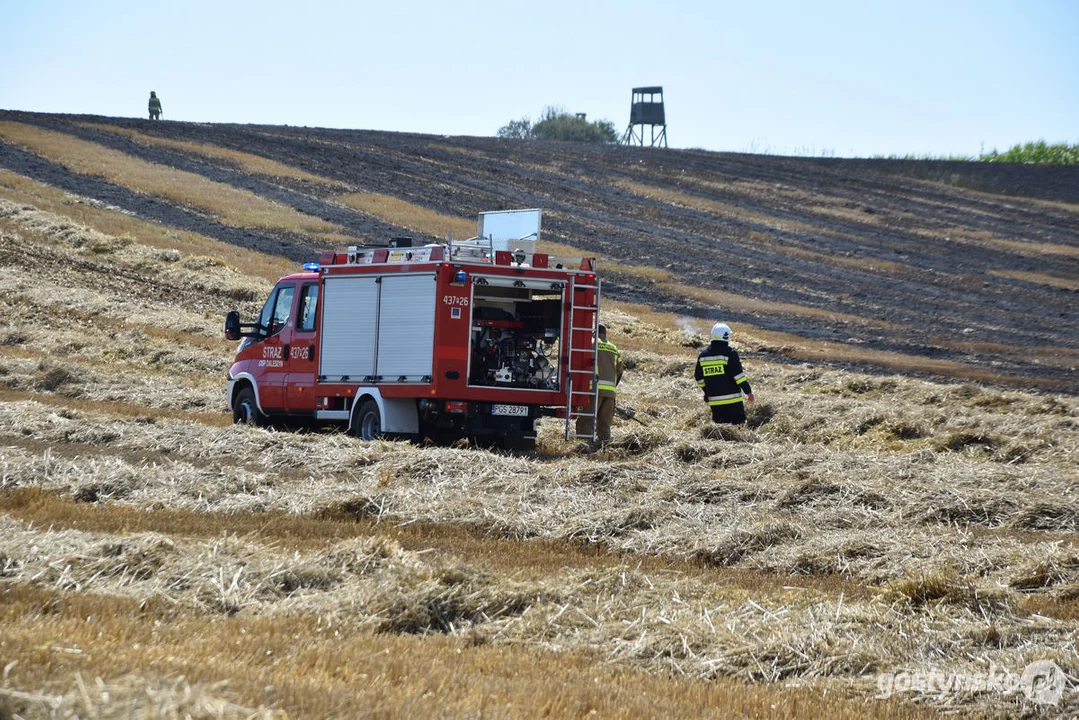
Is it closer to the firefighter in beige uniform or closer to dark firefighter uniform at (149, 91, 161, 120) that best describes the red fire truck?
the firefighter in beige uniform

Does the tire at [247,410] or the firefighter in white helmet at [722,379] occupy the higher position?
the firefighter in white helmet at [722,379]

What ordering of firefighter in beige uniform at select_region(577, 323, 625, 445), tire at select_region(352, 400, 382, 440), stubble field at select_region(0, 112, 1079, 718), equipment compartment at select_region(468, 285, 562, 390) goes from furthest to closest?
firefighter in beige uniform at select_region(577, 323, 625, 445)
tire at select_region(352, 400, 382, 440)
equipment compartment at select_region(468, 285, 562, 390)
stubble field at select_region(0, 112, 1079, 718)

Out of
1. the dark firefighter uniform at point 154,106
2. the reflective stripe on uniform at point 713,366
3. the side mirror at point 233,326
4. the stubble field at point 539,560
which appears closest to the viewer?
the stubble field at point 539,560

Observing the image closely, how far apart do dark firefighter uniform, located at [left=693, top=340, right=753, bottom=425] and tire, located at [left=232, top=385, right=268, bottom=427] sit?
6.80 m

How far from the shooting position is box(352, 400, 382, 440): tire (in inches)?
699

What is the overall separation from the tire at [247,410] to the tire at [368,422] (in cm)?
238

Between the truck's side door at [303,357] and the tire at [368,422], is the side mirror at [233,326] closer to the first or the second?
the truck's side door at [303,357]

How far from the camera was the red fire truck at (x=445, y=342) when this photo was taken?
16906 mm

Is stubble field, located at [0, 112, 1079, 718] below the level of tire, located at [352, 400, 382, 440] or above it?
above

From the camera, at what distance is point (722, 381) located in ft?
59.7

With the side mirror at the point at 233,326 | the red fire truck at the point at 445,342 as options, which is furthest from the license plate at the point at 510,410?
the side mirror at the point at 233,326

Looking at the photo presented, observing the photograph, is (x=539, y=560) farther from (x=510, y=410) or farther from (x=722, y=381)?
(x=722, y=381)

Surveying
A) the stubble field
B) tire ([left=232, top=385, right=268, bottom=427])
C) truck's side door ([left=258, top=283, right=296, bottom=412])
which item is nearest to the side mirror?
truck's side door ([left=258, top=283, right=296, bottom=412])

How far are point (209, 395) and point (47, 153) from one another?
31768 millimetres
